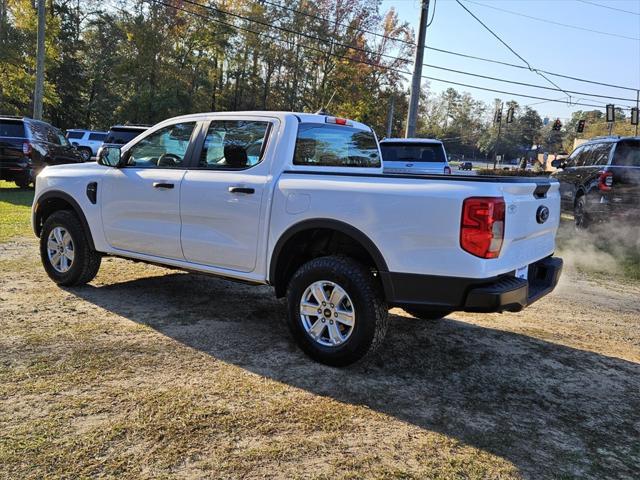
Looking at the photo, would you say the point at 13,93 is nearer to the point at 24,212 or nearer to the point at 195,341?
the point at 24,212

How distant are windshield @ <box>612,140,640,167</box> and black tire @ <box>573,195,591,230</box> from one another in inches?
38.3

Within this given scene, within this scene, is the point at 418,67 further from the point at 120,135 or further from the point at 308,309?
the point at 308,309

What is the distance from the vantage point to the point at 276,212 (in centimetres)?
397

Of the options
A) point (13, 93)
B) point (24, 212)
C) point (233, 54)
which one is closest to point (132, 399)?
point (24, 212)

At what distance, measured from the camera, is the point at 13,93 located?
920 inches

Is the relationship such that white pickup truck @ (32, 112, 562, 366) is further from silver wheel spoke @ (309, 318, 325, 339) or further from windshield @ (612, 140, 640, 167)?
windshield @ (612, 140, 640, 167)

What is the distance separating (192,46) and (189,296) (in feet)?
116

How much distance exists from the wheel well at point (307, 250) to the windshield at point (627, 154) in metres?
7.83

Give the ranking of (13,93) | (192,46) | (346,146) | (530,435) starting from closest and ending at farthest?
(530,435) < (346,146) < (13,93) < (192,46)

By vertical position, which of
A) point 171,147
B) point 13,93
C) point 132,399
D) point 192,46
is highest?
point 192,46

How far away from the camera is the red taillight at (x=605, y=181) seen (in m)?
9.57

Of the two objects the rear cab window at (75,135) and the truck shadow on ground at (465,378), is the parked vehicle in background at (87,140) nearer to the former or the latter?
the rear cab window at (75,135)

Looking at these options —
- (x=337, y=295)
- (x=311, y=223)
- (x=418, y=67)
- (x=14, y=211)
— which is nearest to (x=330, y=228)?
(x=311, y=223)

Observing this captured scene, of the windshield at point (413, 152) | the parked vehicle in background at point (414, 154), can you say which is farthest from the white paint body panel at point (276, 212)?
the windshield at point (413, 152)
